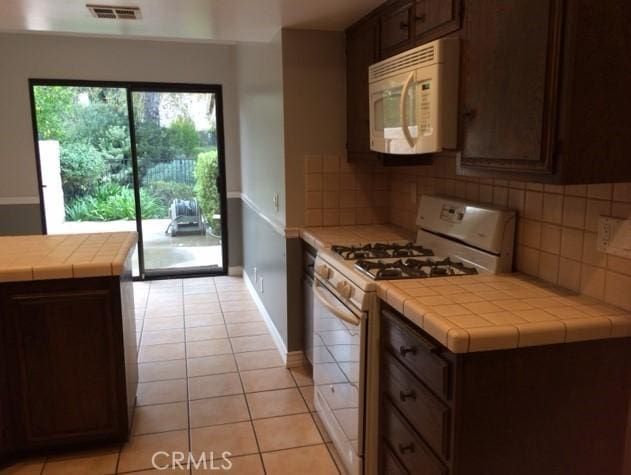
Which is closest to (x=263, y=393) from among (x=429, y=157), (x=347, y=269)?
(x=347, y=269)

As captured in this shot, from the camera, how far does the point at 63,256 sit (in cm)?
243

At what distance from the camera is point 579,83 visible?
4.67 feet

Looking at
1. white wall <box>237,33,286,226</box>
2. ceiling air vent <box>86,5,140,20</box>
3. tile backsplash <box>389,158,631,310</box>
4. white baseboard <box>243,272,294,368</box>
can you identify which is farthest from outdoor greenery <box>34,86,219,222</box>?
tile backsplash <box>389,158,631,310</box>

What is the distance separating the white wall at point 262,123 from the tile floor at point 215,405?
963 mm

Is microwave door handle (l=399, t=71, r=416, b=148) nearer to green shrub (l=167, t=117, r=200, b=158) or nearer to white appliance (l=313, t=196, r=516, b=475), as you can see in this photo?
white appliance (l=313, t=196, r=516, b=475)

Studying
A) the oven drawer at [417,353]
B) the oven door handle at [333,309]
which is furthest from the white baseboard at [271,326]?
the oven drawer at [417,353]

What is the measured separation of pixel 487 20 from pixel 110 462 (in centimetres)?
241

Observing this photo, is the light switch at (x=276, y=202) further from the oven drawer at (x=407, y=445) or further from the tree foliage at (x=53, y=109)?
the tree foliage at (x=53, y=109)

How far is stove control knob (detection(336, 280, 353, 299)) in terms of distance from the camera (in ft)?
6.95

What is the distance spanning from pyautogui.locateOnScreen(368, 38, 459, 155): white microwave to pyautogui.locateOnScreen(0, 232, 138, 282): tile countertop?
1.36 m

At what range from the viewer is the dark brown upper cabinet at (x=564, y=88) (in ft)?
4.65

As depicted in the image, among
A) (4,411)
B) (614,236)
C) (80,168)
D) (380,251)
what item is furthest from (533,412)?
(80,168)

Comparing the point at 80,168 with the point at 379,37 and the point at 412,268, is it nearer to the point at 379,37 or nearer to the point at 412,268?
the point at 379,37

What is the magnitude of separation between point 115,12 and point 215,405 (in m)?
2.18
